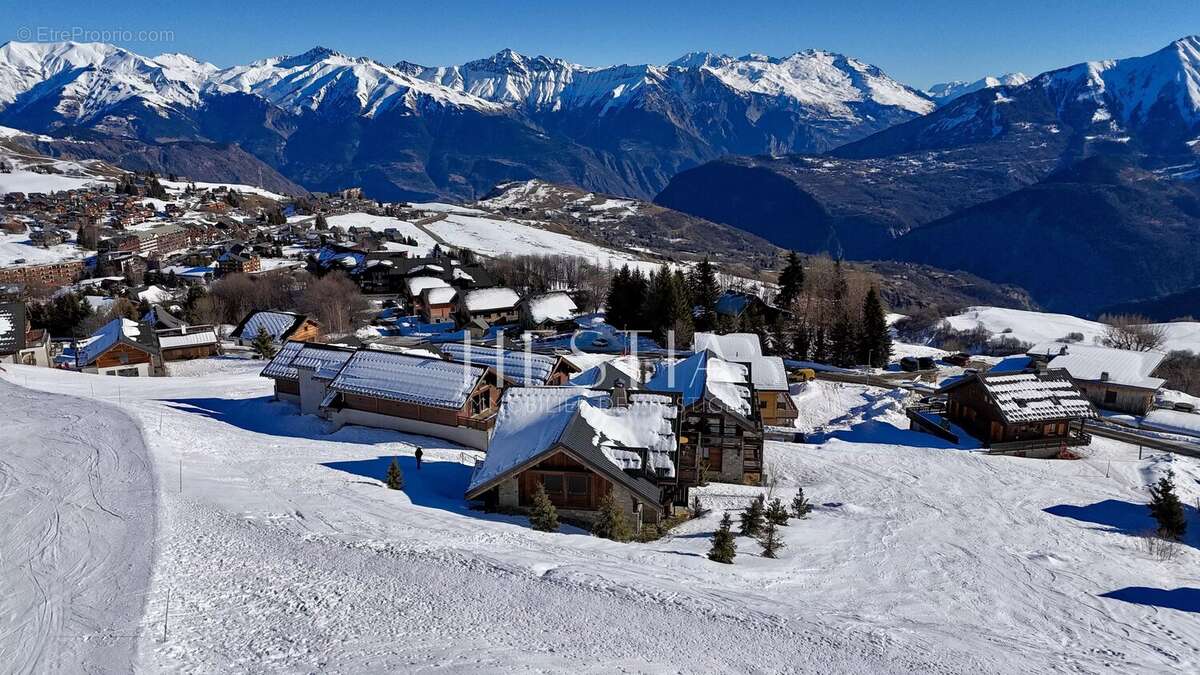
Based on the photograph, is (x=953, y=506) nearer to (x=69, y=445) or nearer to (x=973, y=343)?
(x=69, y=445)

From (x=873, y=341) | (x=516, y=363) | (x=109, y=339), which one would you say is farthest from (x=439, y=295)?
(x=873, y=341)

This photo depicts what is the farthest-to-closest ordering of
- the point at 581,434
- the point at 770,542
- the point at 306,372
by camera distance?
the point at 306,372 → the point at 581,434 → the point at 770,542

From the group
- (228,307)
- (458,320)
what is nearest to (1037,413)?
(458,320)

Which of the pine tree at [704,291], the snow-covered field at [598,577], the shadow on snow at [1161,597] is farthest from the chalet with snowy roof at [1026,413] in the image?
the pine tree at [704,291]

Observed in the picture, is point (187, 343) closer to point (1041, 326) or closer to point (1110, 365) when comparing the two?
point (1110, 365)

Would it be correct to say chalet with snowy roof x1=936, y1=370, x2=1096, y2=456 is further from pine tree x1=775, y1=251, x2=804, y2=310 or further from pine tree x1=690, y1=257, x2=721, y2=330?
pine tree x1=775, y1=251, x2=804, y2=310

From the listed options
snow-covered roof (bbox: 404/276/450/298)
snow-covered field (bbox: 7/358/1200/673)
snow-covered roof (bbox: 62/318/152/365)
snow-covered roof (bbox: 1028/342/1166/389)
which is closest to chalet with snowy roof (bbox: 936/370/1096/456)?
snow-covered field (bbox: 7/358/1200/673)

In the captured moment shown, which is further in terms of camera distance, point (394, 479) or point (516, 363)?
point (516, 363)

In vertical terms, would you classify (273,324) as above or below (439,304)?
below
